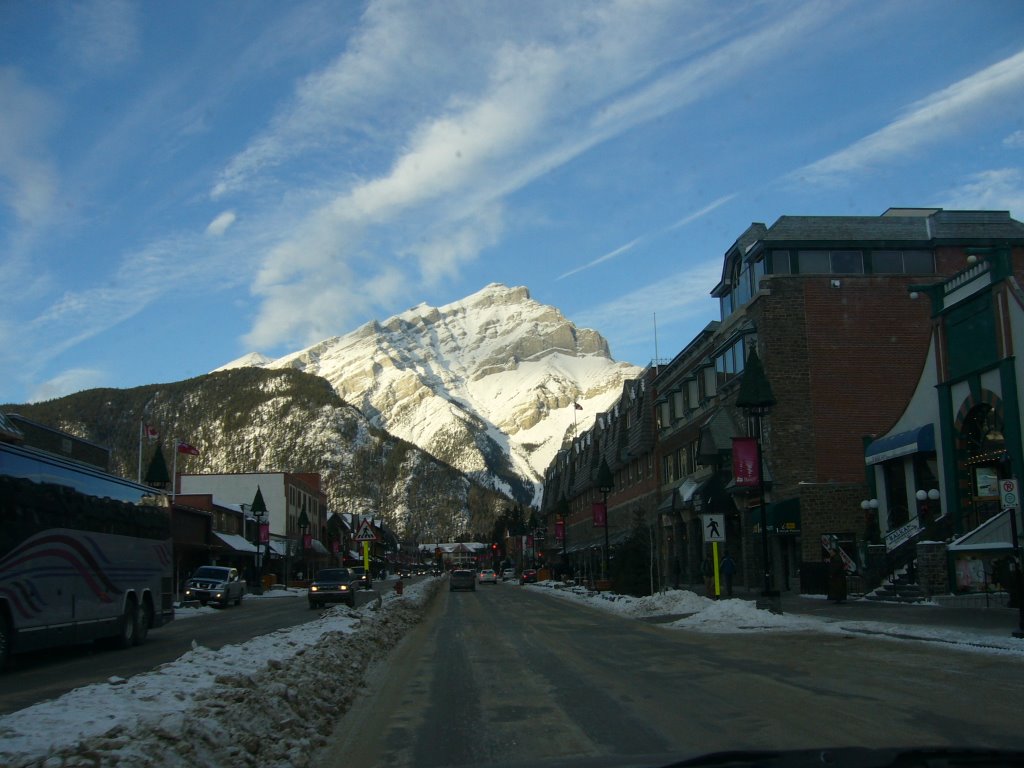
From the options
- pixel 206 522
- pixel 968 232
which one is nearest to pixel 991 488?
pixel 968 232

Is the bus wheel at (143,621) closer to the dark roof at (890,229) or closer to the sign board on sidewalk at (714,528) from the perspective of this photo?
the sign board on sidewalk at (714,528)

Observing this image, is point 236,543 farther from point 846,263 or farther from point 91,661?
point 91,661

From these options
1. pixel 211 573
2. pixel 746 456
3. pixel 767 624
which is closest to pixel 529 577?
pixel 211 573

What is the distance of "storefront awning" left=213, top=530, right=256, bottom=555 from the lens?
6894 cm

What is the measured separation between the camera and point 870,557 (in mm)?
31844

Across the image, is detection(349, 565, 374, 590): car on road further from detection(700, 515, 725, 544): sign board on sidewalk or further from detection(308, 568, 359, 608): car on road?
detection(700, 515, 725, 544): sign board on sidewalk

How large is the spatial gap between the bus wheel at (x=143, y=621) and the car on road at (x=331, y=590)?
1752 cm

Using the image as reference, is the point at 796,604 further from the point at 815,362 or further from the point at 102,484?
the point at 102,484

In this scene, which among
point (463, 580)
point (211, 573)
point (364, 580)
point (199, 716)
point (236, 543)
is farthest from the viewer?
point (236, 543)

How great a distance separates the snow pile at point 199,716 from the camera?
6387 mm

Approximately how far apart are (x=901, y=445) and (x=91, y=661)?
2469 centimetres

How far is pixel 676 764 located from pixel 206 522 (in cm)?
6644

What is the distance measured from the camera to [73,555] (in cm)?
1777

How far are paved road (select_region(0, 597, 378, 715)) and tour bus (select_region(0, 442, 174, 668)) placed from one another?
0.47 meters
